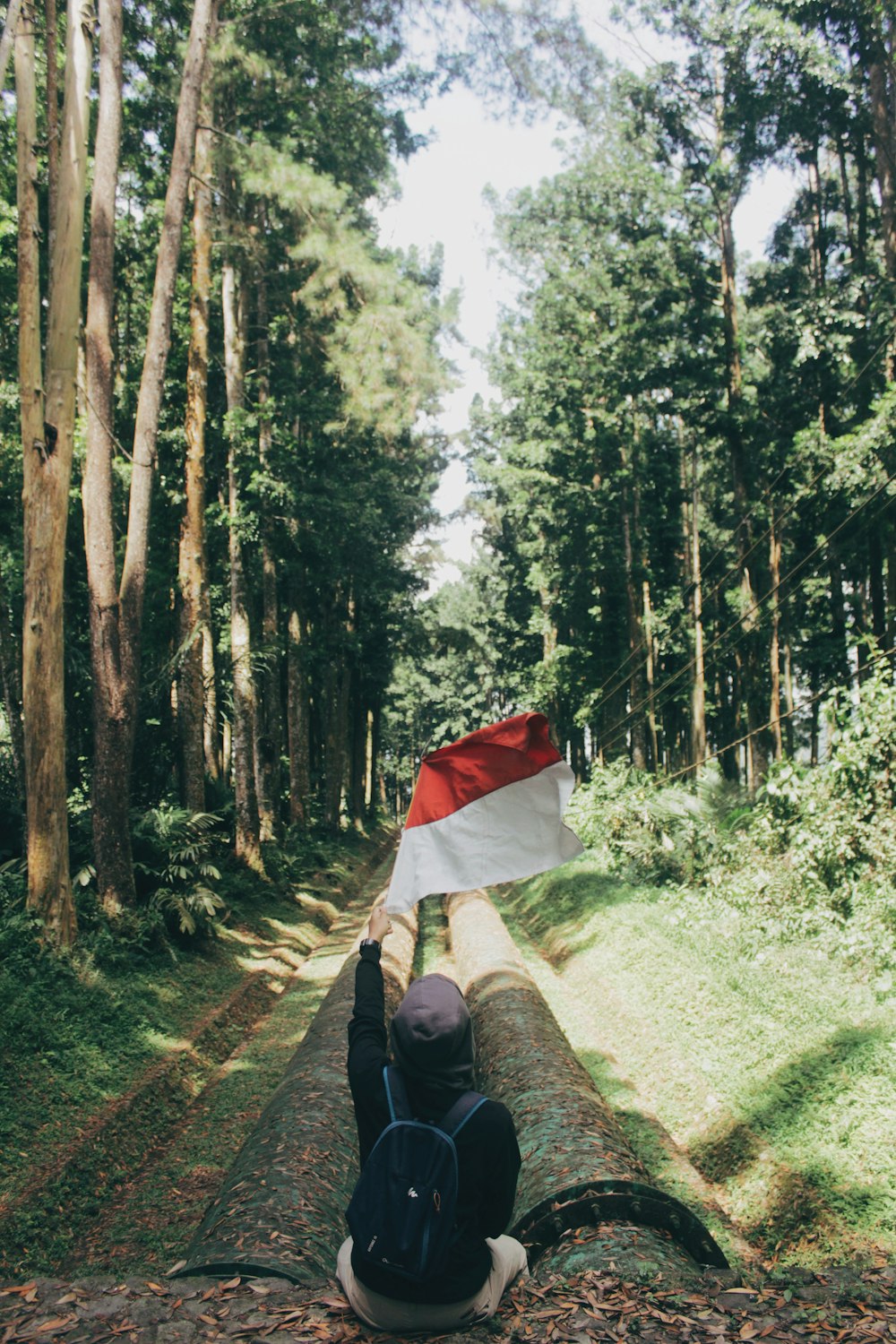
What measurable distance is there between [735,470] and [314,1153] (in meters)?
20.0

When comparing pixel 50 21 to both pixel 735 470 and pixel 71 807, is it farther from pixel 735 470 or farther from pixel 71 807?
pixel 735 470

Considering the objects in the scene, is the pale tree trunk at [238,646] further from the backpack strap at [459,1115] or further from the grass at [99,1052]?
the backpack strap at [459,1115]

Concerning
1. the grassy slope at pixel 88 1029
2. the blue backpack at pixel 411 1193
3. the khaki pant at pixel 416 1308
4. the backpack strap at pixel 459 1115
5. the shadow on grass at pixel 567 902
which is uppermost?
the backpack strap at pixel 459 1115

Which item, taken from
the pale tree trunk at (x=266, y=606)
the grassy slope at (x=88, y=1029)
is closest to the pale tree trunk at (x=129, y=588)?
the grassy slope at (x=88, y=1029)

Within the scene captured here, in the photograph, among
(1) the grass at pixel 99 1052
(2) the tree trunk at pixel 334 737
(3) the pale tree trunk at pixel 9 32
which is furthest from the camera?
(2) the tree trunk at pixel 334 737

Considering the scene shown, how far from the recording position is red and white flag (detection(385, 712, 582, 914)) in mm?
5785

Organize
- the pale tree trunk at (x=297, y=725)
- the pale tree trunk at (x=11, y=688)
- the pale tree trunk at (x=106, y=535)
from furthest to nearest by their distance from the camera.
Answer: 1. the pale tree trunk at (x=297, y=725)
2. the pale tree trunk at (x=11, y=688)
3. the pale tree trunk at (x=106, y=535)

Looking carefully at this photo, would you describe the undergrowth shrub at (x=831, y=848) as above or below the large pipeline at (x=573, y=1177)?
above

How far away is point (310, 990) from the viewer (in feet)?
42.2

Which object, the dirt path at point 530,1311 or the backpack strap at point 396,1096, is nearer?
the backpack strap at point 396,1096

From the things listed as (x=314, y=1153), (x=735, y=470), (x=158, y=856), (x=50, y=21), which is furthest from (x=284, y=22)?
(x=314, y=1153)

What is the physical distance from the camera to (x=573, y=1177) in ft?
17.4

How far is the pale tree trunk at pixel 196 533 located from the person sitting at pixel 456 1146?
12.0 metres

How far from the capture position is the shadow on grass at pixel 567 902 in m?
15.0
